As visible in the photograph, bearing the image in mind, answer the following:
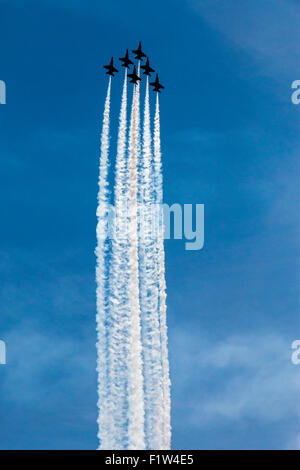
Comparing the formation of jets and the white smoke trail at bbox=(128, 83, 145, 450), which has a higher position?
the formation of jets

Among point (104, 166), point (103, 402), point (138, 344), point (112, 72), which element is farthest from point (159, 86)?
point (103, 402)

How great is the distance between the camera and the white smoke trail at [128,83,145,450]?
7506 cm

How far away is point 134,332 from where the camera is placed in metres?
76.2

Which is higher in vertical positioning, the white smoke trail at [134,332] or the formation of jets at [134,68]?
the formation of jets at [134,68]

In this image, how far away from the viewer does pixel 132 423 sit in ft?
246

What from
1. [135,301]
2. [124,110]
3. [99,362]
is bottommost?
[99,362]

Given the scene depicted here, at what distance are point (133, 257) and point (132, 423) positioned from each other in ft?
53.5

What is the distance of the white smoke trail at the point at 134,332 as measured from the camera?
246 feet

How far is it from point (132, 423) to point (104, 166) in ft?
83.5
